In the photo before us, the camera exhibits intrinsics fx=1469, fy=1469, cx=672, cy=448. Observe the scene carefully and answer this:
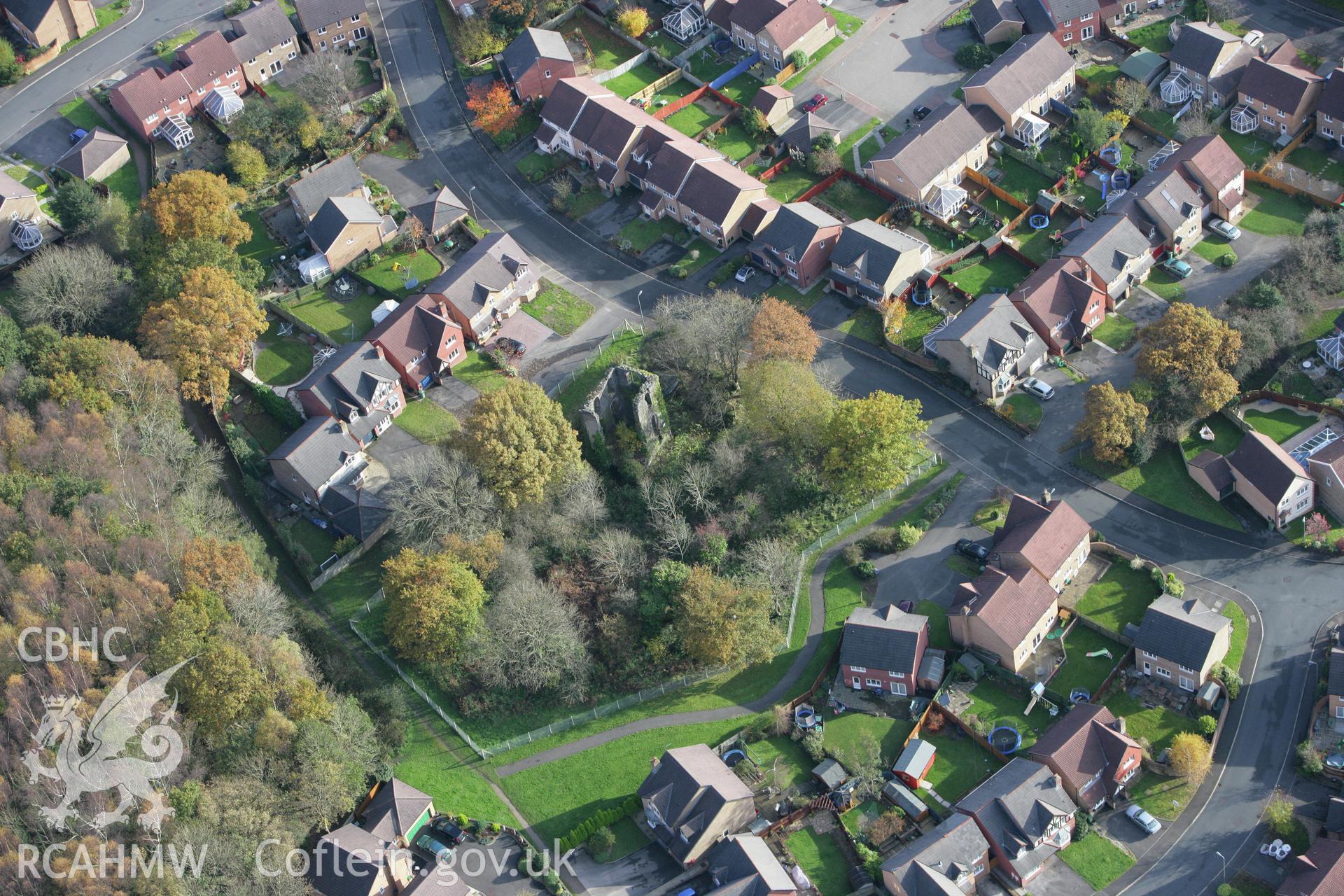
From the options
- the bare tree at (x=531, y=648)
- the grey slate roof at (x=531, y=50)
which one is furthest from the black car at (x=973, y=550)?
the grey slate roof at (x=531, y=50)

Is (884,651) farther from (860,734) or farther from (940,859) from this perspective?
A: (940,859)

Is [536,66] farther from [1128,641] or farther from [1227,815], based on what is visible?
[1227,815]

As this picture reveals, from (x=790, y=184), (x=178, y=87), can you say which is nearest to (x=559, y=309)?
(x=790, y=184)

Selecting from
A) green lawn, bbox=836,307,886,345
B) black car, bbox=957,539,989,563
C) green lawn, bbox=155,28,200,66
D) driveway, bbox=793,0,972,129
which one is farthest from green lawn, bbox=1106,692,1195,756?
green lawn, bbox=155,28,200,66

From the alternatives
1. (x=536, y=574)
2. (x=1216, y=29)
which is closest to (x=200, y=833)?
(x=536, y=574)

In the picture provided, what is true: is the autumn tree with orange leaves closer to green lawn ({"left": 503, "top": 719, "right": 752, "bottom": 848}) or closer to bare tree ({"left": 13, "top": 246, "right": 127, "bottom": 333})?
bare tree ({"left": 13, "top": 246, "right": 127, "bottom": 333})
